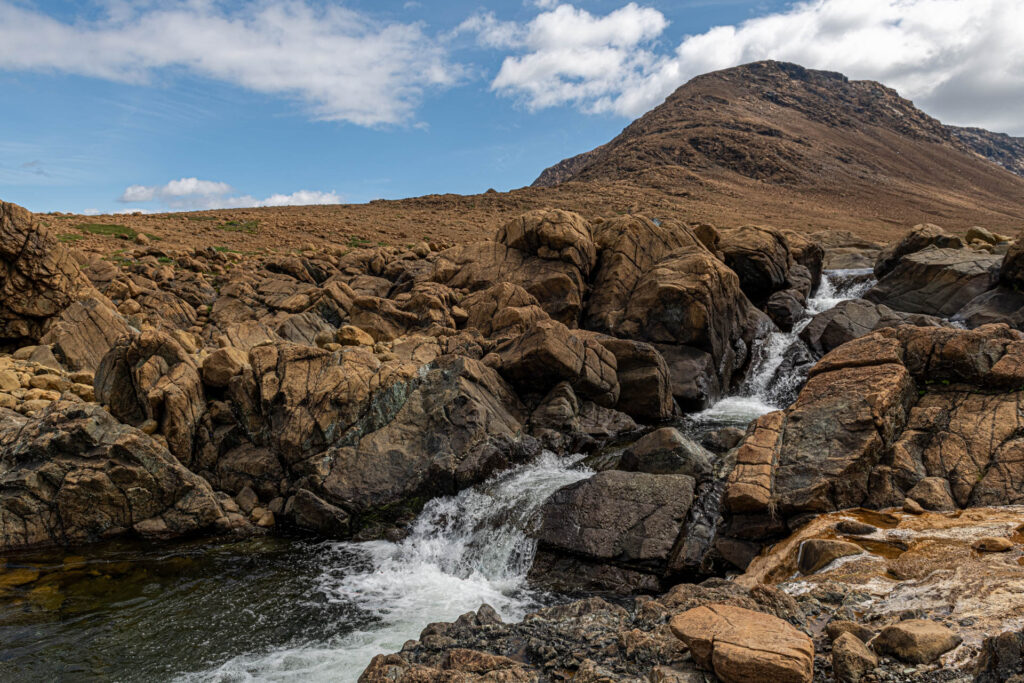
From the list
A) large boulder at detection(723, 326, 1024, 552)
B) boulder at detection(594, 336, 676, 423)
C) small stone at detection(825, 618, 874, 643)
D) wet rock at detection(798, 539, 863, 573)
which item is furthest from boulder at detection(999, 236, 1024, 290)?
small stone at detection(825, 618, 874, 643)

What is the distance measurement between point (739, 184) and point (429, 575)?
62.8 meters

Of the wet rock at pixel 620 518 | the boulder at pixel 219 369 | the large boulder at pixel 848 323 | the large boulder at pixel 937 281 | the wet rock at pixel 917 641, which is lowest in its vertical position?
the wet rock at pixel 620 518

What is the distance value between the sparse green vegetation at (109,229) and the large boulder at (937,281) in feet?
112

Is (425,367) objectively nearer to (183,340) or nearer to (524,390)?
(524,390)

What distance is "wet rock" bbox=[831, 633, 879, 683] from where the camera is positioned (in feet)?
17.9

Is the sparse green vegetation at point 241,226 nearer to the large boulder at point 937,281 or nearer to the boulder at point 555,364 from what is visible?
the boulder at point 555,364

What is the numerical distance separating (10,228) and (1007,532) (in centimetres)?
2379

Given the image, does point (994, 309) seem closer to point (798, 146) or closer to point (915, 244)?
point (915, 244)

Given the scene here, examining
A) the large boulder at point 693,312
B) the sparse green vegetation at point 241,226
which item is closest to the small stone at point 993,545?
the large boulder at point 693,312

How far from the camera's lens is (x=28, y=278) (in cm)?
1769

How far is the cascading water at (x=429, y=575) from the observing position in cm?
860

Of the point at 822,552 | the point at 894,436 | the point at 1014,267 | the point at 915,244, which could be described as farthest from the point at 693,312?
the point at 915,244

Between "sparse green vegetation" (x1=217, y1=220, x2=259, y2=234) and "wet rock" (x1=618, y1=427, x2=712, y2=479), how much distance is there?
28.2 metres

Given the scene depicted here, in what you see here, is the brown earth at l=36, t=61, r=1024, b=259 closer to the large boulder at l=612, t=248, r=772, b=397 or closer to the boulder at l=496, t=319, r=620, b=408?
the large boulder at l=612, t=248, r=772, b=397
